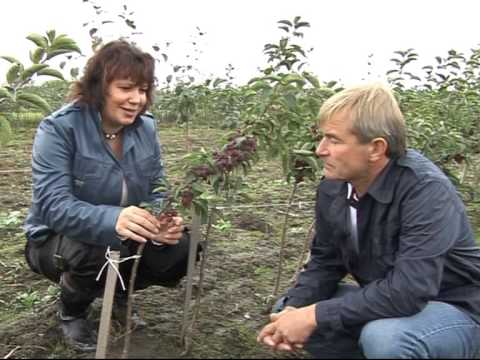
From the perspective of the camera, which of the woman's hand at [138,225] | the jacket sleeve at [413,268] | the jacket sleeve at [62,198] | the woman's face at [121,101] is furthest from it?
the woman's face at [121,101]

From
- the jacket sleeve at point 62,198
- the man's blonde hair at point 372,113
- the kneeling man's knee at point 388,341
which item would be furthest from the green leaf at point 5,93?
the kneeling man's knee at point 388,341

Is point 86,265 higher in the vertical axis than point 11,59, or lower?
lower

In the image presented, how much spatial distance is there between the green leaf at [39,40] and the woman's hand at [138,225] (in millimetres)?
573

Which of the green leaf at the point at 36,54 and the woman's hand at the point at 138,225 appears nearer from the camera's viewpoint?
the green leaf at the point at 36,54

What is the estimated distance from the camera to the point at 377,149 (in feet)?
6.55

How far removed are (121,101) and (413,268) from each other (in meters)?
1.17

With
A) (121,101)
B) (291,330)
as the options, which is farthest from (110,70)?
(291,330)

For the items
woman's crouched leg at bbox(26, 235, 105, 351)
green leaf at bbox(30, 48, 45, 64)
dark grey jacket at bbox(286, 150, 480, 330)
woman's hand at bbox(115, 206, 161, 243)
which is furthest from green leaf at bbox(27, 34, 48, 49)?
dark grey jacket at bbox(286, 150, 480, 330)

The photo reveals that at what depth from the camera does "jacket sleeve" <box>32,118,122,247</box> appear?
91.1 inches

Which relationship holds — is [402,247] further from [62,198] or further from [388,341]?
[62,198]

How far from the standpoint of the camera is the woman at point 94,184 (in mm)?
2377

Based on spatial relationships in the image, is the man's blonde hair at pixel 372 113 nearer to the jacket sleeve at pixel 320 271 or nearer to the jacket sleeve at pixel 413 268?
the jacket sleeve at pixel 413 268

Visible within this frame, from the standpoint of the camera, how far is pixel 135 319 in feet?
8.98

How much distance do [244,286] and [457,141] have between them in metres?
1.20
